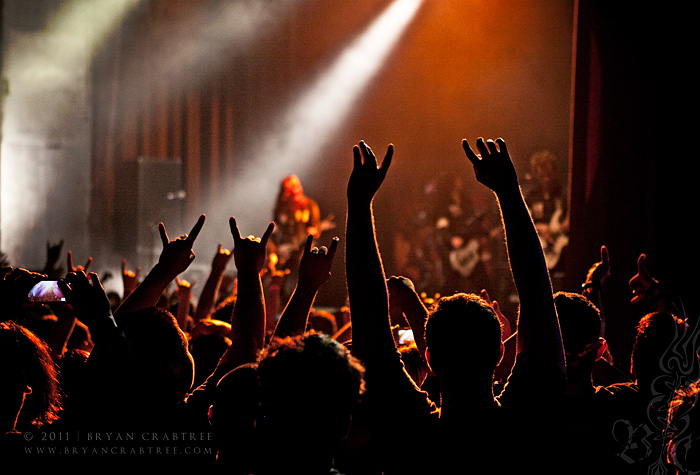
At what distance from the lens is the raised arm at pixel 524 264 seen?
155 centimetres

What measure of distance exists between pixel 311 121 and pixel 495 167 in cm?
1132

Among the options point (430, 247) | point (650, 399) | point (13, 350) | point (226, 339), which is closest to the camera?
point (13, 350)

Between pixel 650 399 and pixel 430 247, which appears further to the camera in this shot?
pixel 430 247

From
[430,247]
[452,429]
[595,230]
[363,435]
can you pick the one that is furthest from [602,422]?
[430,247]

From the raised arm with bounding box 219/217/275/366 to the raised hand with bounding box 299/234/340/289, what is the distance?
0.16 m

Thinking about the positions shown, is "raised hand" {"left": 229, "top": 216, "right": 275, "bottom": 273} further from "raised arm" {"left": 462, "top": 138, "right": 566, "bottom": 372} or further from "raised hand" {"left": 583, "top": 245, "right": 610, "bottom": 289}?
"raised hand" {"left": 583, "top": 245, "right": 610, "bottom": 289}

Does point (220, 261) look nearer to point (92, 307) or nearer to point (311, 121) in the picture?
point (92, 307)

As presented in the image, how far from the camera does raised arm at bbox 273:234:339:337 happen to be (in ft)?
6.44

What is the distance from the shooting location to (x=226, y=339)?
2373 mm

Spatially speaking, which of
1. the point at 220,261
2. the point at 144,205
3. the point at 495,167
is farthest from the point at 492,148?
the point at 144,205

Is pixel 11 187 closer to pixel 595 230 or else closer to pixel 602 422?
pixel 595 230

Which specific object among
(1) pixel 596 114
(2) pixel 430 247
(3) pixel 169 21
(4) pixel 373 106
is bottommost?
(2) pixel 430 247

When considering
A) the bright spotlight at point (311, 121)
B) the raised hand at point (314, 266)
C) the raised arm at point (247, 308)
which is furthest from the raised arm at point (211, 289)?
the bright spotlight at point (311, 121)

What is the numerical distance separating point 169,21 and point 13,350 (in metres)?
11.2
